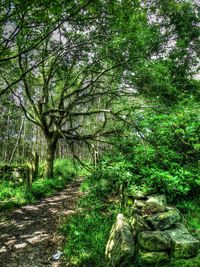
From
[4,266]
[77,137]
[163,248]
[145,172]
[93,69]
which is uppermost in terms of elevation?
[93,69]

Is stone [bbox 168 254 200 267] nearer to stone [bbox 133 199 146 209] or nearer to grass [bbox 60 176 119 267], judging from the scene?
grass [bbox 60 176 119 267]

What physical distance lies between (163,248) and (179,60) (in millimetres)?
12711

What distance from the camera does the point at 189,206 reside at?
5.43 m

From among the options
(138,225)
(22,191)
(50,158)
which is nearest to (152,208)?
(138,225)

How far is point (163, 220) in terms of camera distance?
4.36 m

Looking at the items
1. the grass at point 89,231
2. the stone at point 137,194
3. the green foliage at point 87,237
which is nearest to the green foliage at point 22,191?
the grass at point 89,231

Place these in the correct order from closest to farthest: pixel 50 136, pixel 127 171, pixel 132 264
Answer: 1. pixel 132 264
2. pixel 127 171
3. pixel 50 136

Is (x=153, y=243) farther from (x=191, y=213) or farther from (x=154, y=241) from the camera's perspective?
(x=191, y=213)

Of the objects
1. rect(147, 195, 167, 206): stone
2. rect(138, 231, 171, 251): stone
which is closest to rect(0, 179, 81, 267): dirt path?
rect(138, 231, 171, 251): stone

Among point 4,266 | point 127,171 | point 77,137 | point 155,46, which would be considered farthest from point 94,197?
point 155,46

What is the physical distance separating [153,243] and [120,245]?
533mm

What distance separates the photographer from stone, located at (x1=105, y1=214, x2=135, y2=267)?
374 cm

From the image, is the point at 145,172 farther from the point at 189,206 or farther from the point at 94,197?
the point at 94,197

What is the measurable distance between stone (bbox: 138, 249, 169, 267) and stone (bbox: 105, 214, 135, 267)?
0.59ft
